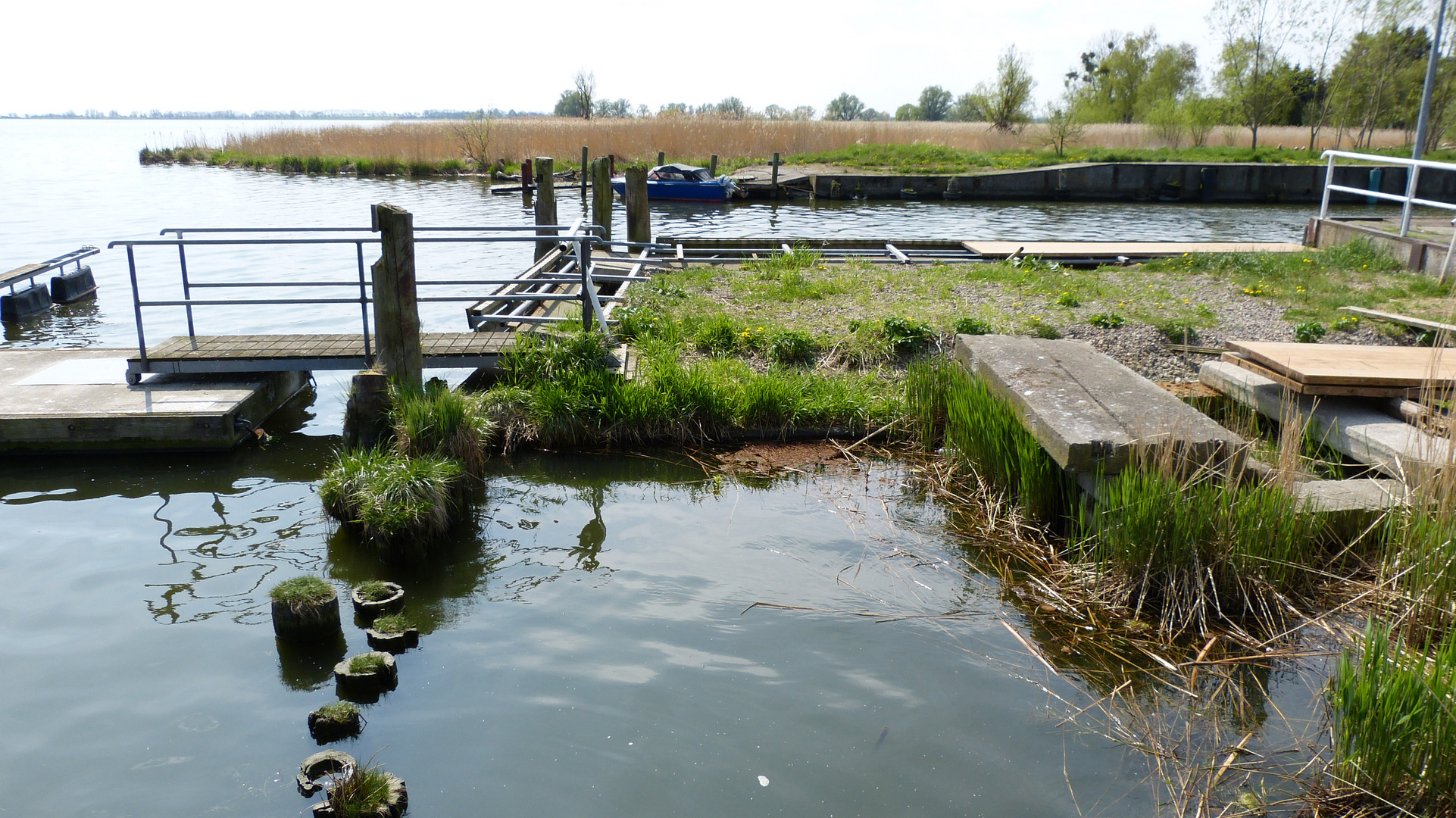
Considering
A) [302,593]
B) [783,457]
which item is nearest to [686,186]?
[783,457]

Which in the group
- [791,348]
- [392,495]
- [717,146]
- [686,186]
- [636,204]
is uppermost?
[717,146]

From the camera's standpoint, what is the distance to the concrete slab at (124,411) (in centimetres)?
714

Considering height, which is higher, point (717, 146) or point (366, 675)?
point (717, 146)

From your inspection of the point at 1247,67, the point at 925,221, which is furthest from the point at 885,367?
the point at 1247,67

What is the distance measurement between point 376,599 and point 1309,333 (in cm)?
878

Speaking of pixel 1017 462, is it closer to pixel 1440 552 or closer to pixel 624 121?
pixel 1440 552

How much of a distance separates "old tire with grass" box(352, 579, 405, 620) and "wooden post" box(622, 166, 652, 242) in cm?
1049

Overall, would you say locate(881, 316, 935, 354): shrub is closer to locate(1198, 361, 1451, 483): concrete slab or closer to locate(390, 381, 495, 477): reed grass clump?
locate(1198, 361, 1451, 483): concrete slab

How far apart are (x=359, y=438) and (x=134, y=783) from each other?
3.50 m

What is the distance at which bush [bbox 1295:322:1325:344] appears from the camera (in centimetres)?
890

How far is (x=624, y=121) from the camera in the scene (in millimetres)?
42406

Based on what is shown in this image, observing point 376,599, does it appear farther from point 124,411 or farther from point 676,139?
point 676,139

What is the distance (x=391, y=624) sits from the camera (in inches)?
182

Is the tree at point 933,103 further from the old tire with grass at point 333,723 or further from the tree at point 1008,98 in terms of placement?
the old tire with grass at point 333,723
